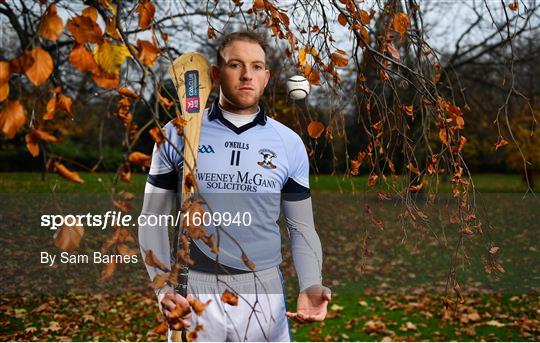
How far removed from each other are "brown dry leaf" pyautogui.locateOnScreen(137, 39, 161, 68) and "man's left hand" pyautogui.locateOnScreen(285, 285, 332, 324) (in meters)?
1.17

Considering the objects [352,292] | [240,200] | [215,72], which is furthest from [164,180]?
[352,292]

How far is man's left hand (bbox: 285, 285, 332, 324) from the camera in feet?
7.11

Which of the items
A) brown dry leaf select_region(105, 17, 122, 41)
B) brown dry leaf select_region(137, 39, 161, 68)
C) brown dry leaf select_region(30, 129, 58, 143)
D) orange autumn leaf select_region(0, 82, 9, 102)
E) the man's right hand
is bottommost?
the man's right hand

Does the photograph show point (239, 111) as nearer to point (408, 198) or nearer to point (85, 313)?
point (408, 198)

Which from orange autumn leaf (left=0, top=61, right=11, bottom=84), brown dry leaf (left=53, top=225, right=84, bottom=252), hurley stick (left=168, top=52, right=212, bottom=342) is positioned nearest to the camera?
orange autumn leaf (left=0, top=61, right=11, bottom=84)

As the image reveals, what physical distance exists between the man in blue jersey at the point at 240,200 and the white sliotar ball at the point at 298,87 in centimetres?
55

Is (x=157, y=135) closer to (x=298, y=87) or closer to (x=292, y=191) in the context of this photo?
(x=292, y=191)

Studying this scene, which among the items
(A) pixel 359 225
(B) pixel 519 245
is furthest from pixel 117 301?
(B) pixel 519 245

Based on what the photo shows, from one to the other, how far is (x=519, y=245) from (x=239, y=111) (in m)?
8.50

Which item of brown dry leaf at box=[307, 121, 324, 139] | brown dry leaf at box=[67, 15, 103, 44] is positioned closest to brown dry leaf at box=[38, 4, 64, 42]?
brown dry leaf at box=[67, 15, 103, 44]

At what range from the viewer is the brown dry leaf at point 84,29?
125 centimetres

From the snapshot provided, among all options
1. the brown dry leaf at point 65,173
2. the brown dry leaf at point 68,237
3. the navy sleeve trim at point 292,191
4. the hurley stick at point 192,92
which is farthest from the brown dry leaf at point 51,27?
the navy sleeve trim at point 292,191

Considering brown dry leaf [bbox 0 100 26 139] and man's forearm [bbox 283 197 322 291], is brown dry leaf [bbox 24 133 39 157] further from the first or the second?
man's forearm [bbox 283 197 322 291]

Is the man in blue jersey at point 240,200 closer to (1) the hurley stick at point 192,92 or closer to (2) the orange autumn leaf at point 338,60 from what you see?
(1) the hurley stick at point 192,92
